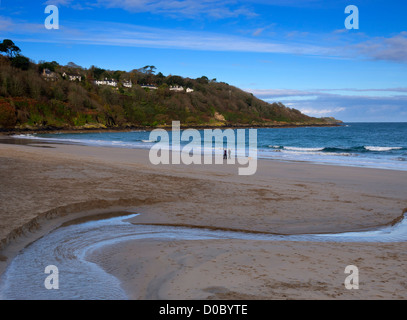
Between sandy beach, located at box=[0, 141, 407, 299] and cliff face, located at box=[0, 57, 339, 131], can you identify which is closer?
sandy beach, located at box=[0, 141, 407, 299]

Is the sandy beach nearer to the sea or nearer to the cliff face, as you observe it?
the sea

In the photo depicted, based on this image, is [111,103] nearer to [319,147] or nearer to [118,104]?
[118,104]

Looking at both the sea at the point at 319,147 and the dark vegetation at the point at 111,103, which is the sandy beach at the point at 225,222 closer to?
the sea at the point at 319,147

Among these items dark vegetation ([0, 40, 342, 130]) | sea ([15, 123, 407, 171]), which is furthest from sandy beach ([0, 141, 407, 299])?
dark vegetation ([0, 40, 342, 130])

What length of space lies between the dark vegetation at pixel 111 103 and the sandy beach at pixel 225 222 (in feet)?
218

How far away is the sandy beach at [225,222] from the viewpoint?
15.1ft

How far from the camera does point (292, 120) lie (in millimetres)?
183875

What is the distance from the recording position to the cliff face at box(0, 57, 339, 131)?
8056cm

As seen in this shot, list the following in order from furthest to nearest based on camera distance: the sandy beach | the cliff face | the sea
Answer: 1. the cliff face
2. the sea
3. the sandy beach

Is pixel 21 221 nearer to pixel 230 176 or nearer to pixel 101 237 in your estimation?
pixel 101 237

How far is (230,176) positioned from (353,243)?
8976 millimetres

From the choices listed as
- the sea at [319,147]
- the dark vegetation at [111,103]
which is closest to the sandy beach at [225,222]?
the sea at [319,147]

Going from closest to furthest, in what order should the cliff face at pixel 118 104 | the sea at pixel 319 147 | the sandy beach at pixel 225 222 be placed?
1. the sandy beach at pixel 225 222
2. the sea at pixel 319 147
3. the cliff face at pixel 118 104
